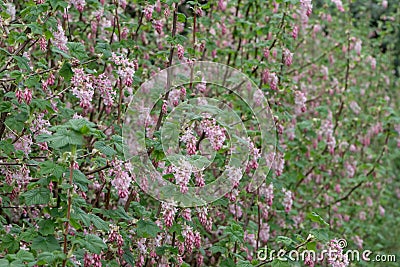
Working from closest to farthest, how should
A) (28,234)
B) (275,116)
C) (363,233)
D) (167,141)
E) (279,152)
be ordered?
(28,234), (167,141), (275,116), (279,152), (363,233)

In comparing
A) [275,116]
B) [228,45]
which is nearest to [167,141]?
[275,116]

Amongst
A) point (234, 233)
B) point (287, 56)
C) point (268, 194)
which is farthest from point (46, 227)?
point (287, 56)

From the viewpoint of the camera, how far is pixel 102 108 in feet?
14.8

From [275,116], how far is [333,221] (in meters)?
2.02

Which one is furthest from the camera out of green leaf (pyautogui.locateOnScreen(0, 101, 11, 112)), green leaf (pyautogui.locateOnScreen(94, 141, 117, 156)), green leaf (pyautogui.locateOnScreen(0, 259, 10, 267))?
green leaf (pyautogui.locateOnScreen(0, 101, 11, 112))

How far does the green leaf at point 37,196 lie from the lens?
2646 mm

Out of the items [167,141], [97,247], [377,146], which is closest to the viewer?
[97,247]

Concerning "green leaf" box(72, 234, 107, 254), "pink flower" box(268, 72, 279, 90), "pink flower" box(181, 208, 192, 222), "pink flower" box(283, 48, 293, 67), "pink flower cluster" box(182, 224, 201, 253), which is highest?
"pink flower" box(283, 48, 293, 67)

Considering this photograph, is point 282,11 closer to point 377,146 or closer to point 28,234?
point 28,234

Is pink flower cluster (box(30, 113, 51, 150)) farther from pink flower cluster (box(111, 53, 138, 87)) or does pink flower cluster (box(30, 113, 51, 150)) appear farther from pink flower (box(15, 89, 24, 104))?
pink flower cluster (box(111, 53, 138, 87))

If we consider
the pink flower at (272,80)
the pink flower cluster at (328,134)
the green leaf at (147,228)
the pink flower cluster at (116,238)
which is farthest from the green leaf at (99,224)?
the pink flower cluster at (328,134)

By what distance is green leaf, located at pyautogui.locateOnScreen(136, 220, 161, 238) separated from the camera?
9.95ft

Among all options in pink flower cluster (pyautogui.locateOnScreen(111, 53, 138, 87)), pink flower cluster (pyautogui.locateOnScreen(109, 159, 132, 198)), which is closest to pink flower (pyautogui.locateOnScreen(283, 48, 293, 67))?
pink flower cluster (pyautogui.locateOnScreen(111, 53, 138, 87))

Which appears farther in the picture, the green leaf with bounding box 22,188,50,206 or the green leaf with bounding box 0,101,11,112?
the green leaf with bounding box 0,101,11,112
